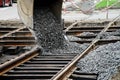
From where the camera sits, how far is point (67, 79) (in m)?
8.24

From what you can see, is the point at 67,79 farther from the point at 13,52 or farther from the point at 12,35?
the point at 12,35

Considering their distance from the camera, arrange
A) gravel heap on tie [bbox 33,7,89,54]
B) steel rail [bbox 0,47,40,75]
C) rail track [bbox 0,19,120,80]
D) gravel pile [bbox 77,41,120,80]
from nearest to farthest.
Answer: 1. rail track [bbox 0,19,120,80]
2. gravel pile [bbox 77,41,120,80]
3. steel rail [bbox 0,47,40,75]
4. gravel heap on tie [bbox 33,7,89,54]

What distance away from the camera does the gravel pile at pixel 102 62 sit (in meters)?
8.59

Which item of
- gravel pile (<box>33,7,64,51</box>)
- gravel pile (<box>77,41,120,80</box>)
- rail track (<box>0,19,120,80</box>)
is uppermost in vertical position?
gravel pile (<box>33,7,64,51</box>)

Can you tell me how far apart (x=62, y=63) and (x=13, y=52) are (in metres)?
2.89

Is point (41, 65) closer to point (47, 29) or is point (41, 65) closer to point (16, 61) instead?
point (16, 61)

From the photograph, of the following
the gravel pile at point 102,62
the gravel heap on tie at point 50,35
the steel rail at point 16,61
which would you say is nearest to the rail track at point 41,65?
the steel rail at point 16,61

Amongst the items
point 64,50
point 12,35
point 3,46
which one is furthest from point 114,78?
point 12,35

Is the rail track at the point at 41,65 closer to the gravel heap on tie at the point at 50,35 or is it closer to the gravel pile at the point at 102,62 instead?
the gravel pile at the point at 102,62

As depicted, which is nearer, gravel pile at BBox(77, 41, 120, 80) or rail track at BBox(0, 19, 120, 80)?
rail track at BBox(0, 19, 120, 80)

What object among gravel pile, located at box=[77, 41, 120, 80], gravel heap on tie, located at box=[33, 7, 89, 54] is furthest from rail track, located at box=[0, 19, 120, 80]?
gravel heap on tie, located at box=[33, 7, 89, 54]

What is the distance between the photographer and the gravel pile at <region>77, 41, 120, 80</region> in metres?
8.59

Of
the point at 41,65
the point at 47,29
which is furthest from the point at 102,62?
the point at 47,29

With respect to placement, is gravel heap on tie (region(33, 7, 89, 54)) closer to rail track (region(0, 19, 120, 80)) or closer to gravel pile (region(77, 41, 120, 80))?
rail track (region(0, 19, 120, 80))
